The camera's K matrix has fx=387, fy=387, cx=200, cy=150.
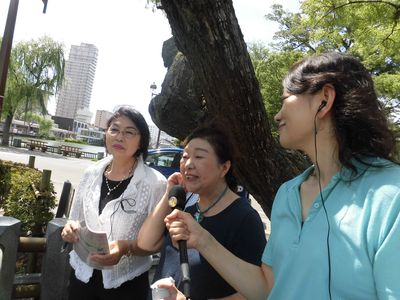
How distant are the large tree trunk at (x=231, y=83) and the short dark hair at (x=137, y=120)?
0.52m

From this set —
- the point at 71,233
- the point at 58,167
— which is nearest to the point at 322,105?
the point at 71,233

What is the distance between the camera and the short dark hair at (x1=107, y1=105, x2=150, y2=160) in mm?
2693

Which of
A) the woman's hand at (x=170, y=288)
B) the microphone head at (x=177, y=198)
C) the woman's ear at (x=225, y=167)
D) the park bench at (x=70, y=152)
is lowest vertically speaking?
the park bench at (x=70, y=152)

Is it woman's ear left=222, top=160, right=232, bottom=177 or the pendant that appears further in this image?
woman's ear left=222, top=160, right=232, bottom=177

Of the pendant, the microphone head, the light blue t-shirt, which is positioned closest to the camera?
the light blue t-shirt

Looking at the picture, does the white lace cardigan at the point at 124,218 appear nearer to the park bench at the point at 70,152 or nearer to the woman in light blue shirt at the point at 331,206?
the woman in light blue shirt at the point at 331,206

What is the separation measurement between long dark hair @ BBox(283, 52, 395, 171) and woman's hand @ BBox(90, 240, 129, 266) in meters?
1.47

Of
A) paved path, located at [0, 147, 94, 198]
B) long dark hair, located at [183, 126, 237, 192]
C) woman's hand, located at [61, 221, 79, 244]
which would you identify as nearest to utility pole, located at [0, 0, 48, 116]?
woman's hand, located at [61, 221, 79, 244]

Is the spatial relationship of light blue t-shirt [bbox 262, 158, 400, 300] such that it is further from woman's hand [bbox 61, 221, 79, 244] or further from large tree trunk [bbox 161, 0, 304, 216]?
woman's hand [bbox 61, 221, 79, 244]

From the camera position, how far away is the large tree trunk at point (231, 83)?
97.4 inches

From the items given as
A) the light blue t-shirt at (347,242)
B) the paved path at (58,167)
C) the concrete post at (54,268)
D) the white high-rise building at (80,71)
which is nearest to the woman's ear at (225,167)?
the light blue t-shirt at (347,242)

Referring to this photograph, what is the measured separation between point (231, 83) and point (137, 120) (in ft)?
2.41

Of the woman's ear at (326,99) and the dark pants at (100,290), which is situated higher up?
the woman's ear at (326,99)

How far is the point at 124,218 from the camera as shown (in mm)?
2463
